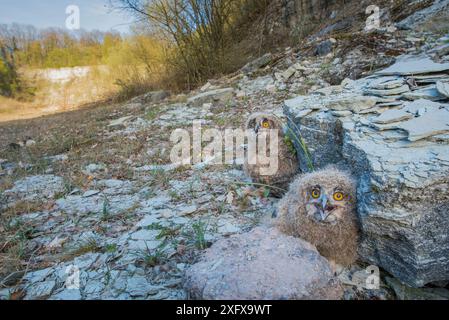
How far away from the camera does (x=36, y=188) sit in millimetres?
3547

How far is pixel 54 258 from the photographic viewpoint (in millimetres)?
2152

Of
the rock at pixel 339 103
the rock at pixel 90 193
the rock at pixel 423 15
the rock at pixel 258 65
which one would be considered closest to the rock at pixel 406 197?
the rock at pixel 339 103

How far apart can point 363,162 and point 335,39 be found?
551 centimetres

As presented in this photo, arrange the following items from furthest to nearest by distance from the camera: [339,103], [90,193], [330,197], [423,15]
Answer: [423,15] < [90,193] < [339,103] < [330,197]

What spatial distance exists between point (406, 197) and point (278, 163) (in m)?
1.34

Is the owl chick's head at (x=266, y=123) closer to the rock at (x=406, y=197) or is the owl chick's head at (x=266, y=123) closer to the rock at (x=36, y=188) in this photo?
the rock at (x=406, y=197)

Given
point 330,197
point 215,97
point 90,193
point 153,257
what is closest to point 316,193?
point 330,197

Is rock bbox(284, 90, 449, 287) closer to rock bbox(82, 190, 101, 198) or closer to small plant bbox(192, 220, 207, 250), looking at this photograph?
small plant bbox(192, 220, 207, 250)

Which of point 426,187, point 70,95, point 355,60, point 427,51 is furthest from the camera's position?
point 70,95

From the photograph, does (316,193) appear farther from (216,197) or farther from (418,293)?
(216,197)

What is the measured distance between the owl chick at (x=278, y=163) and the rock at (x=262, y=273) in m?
1.11

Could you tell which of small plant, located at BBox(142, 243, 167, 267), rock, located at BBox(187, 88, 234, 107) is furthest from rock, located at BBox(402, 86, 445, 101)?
rock, located at BBox(187, 88, 234, 107)
